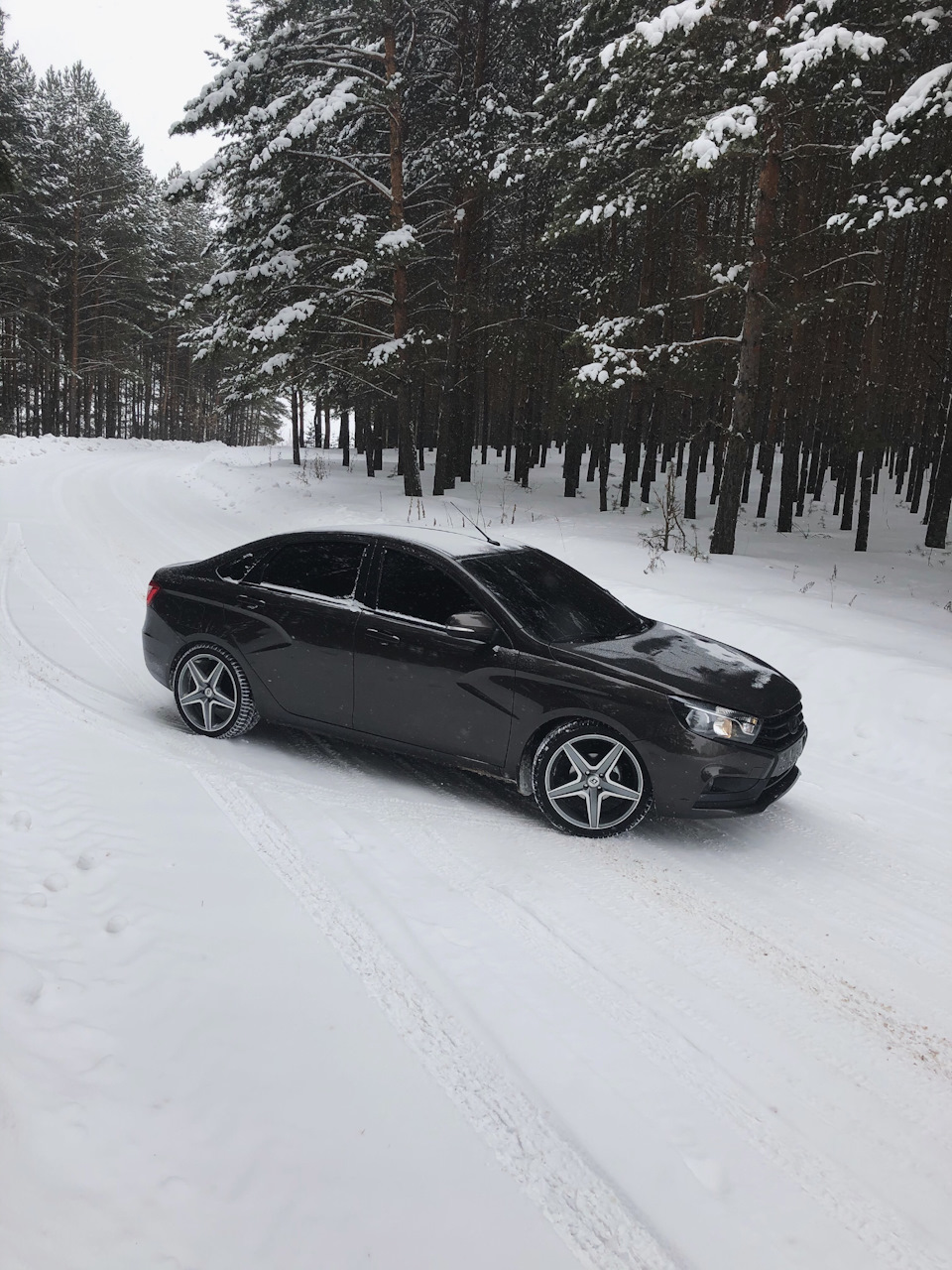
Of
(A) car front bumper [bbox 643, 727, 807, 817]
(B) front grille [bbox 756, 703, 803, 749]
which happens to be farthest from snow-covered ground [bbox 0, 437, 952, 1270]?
(B) front grille [bbox 756, 703, 803, 749]

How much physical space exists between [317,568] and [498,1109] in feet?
12.5

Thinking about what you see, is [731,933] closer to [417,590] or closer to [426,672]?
[426,672]

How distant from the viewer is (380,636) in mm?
5254

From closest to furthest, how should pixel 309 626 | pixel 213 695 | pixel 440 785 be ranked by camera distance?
pixel 440 785
pixel 309 626
pixel 213 695

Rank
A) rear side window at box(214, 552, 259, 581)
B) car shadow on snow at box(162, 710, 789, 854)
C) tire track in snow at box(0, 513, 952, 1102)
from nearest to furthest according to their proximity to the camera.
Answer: tire track in snow at box(0, 513, 952, 1102) → car shadow on snow at box(162, 710, 789, 854) → rear side window at box(214, 552, 259, 581)

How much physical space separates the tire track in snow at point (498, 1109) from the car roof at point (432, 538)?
235 centimetres

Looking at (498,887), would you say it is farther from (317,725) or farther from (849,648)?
(849,648)

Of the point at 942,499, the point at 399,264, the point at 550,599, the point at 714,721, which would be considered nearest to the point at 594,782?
the point at 714,721

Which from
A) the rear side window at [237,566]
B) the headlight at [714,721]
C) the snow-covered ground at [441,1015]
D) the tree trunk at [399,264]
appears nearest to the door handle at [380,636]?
the snow-covered ground at [441,1015]

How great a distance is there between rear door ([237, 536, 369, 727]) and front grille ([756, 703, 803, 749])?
2.56 m

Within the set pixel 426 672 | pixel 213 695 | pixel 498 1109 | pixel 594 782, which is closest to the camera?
pixel 498 1109

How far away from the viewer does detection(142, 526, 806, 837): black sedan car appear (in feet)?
15.3

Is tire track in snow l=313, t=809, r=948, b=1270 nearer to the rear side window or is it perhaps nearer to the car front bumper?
the car front bumper

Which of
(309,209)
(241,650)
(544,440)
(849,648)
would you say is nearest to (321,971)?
(241,650)
